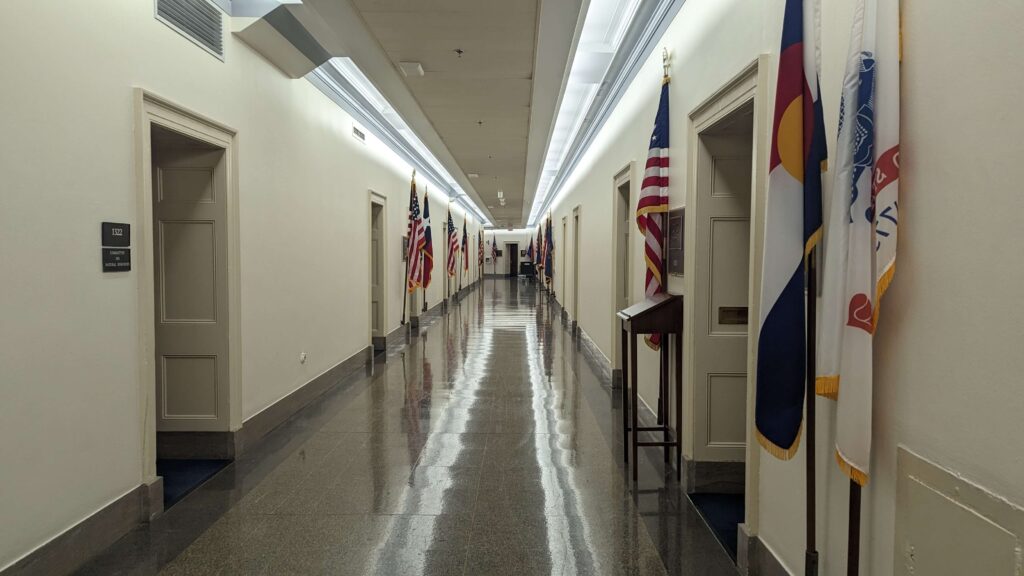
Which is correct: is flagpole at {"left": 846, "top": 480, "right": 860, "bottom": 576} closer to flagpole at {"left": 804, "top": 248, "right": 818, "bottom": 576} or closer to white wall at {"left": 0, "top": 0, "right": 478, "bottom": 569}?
flagpole at {"left": 804, "top": 248, "right": 818, "bottom": 576}

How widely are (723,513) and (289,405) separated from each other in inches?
150

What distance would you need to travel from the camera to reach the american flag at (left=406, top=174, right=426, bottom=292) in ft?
33.2

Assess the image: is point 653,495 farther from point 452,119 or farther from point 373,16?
point 452,119

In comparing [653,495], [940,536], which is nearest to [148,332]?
[653,495]

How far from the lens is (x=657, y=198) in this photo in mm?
4238

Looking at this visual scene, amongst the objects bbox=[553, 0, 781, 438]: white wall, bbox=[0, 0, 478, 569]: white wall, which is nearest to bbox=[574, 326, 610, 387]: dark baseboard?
bbox=[553, 0, 781, 438]: white wall

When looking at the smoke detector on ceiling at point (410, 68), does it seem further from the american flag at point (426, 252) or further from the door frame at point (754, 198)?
the american flag at point (426, 252)

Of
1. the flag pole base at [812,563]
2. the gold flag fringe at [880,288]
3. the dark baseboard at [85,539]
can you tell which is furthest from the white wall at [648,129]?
the dark baseboard at [85,539]

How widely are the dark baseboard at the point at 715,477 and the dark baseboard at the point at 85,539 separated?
10.4ft

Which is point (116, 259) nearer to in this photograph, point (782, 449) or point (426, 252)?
point (782, 449)

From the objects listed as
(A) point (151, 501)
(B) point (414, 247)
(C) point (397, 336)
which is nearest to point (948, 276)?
(A) point (151, 501)

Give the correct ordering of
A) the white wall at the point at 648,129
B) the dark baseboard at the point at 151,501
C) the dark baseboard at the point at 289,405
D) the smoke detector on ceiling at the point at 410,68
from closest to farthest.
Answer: the white wall at the point at 648,129
the dark baseboard at the point at 151,501
the dark baseboard at the point at 289,405
the smoke detector on ceiling at the point at 410,68

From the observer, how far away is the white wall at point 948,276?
1268mm

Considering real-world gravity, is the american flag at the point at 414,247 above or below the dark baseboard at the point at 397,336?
above
